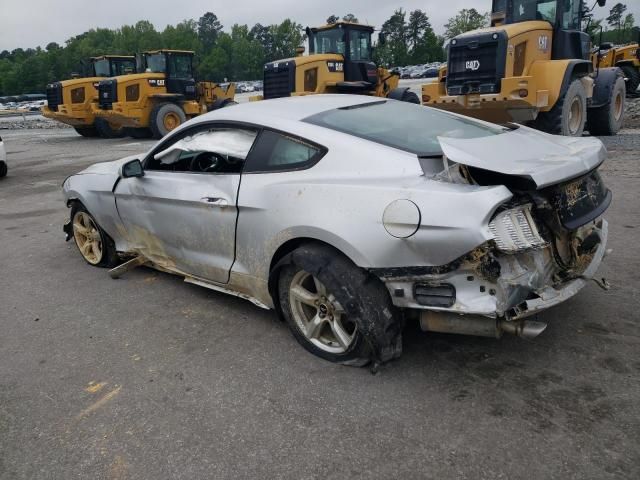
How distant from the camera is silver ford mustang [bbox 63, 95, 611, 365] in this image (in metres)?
Answer: 2.57

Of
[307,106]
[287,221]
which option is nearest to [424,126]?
[307,106]

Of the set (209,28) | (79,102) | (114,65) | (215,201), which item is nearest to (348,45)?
(114,65)

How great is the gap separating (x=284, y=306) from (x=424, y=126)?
4.71 feet

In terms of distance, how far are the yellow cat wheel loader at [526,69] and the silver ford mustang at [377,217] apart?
646 centimetres

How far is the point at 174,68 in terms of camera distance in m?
18.9

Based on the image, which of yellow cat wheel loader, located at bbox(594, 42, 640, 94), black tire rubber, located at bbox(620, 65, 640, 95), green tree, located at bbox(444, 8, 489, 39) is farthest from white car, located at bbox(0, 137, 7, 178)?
green tree, located at bbox(444, 8, 489, 39)

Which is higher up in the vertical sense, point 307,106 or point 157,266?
point 307,106

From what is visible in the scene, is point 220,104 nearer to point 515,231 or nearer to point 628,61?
point 628,61

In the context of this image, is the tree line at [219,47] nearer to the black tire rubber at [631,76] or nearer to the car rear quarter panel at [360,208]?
the black tire rubber at [631,76]

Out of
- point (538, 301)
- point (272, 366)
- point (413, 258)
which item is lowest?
point (272, 366)

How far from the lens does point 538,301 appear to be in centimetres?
269

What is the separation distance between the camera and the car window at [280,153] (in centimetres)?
314

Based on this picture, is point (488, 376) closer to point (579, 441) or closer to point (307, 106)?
point (579, 441)

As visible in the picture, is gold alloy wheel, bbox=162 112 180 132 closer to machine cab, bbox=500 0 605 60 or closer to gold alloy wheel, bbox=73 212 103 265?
machine cab, bbox=500 0 605 60
